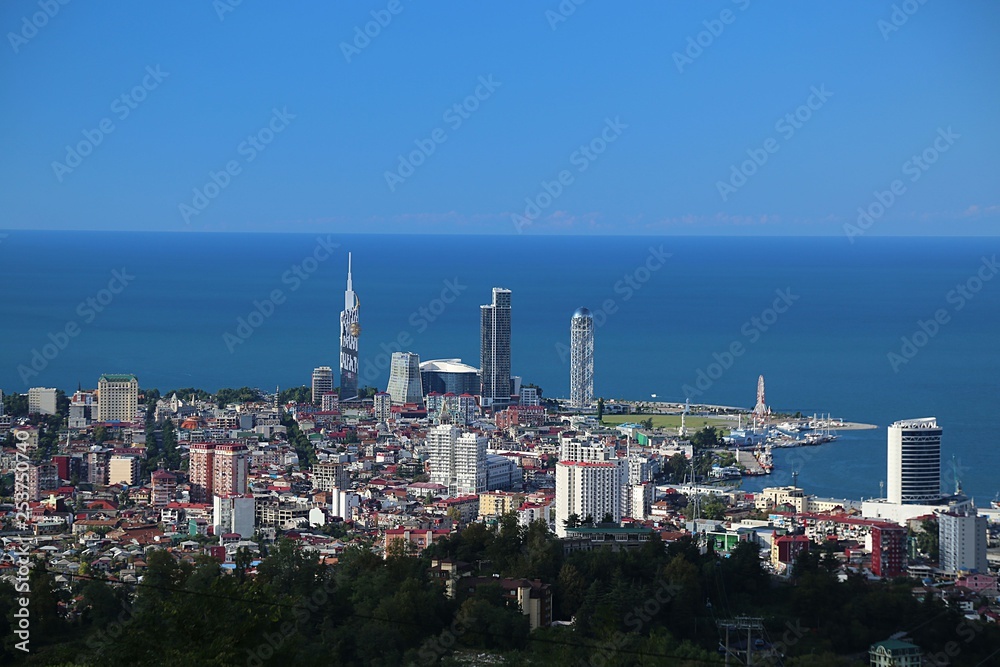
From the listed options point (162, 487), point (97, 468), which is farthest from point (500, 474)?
point (97, 468)

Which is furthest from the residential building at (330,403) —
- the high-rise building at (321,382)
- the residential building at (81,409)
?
the residential building at (81,409)

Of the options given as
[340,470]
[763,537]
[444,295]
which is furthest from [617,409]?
[444,295]

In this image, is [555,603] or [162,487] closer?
[555,603]

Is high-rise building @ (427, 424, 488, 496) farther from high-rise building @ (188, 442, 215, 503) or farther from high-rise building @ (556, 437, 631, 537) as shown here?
high-rise building @ (188, 442, 215, 503)

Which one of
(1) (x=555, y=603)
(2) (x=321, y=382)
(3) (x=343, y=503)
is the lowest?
(1) (x=555, y=603)

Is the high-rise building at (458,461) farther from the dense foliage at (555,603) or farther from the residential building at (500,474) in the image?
the dense foliage at (555,603)

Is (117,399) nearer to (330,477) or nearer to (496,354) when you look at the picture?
(330,477)
